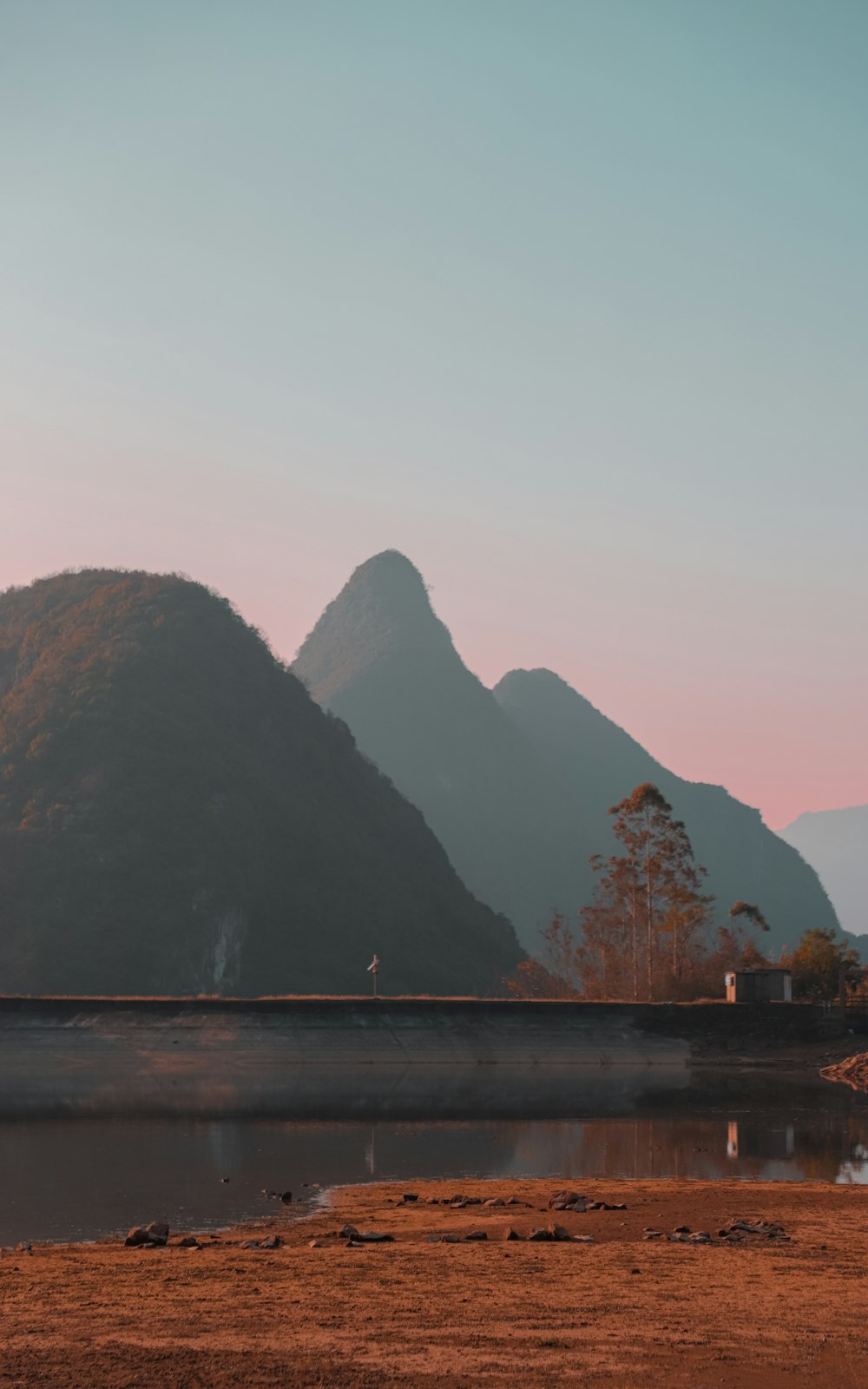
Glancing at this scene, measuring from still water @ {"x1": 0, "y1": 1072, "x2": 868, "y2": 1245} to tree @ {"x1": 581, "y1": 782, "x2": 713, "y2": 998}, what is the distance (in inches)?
1618

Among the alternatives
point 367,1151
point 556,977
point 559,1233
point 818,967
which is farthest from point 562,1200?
point 556,977

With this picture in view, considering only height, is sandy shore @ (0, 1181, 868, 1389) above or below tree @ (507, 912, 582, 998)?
below

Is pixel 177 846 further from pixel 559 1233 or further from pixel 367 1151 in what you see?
pixel 559 1233

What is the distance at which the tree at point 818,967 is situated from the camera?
87.3 m

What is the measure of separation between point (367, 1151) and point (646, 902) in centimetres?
6312

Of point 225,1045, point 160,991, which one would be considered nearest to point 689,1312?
point 225,1045

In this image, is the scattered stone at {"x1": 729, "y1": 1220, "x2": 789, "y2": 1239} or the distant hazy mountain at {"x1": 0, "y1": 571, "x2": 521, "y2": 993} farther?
the distant hazy mountain at {"x1": 0, "y1": 571, "x2": 521, "y2": 993}

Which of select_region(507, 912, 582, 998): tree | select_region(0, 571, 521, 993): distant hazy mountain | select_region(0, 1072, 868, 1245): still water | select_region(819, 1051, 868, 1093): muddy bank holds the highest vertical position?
select_region(0, 571, 521, 993): distant hazy mountain

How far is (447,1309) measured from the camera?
16.1m

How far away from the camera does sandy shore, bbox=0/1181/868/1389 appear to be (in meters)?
13.5

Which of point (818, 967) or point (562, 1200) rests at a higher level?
point (818, 967)

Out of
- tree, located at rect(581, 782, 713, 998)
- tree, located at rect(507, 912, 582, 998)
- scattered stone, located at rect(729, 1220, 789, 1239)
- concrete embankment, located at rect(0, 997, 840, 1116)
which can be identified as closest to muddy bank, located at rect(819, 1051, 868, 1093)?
concrete embankment, located at rect(0, 997, 840, 1116)

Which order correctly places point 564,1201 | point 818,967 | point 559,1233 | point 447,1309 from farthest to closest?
point 818,967
point 564,1201
point 559,1233
point 447,1309

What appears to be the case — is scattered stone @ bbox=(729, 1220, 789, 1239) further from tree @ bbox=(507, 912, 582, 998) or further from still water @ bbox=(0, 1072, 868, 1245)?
tree @ bbox=(507, 912, 582, 998)
